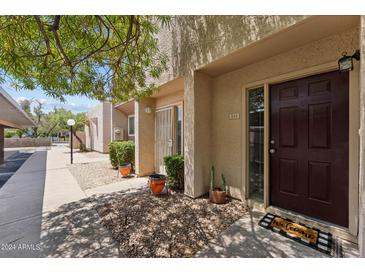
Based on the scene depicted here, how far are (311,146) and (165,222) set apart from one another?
275 centimetres

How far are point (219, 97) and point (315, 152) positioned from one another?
2.18 meters

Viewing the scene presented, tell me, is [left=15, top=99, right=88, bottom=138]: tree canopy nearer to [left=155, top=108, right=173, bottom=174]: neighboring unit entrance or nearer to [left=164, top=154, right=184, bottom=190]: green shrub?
[left=155, top=108, right=173, bottom=174]: neighboring unit entrance

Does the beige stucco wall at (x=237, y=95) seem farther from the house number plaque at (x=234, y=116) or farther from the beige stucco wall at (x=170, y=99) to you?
the beige stucco wall at (x=170, y=99)

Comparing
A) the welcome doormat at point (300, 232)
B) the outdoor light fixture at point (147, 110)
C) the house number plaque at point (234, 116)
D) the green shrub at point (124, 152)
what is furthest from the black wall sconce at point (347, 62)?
the green shrub at point (124, 152)

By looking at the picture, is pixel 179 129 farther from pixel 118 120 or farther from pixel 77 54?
pixel 118 120

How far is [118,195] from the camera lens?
4.36 m

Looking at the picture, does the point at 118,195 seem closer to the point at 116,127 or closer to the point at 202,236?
the point at 202,236

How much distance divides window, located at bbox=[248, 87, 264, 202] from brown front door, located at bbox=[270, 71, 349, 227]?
0.68 feet

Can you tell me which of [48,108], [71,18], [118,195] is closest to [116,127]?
[118,195]

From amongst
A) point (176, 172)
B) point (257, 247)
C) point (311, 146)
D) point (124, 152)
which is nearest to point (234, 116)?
point (311, 146)

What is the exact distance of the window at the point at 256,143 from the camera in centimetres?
351

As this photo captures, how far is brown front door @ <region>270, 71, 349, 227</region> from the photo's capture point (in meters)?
2.55
